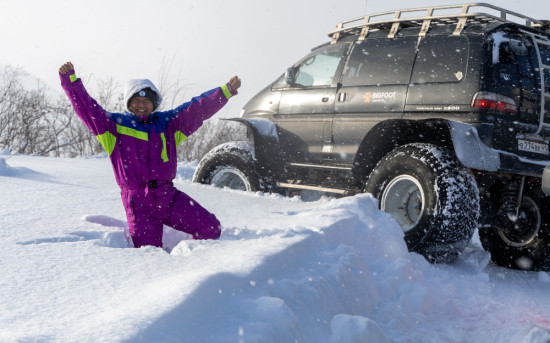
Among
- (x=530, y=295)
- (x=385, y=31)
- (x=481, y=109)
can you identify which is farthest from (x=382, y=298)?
(x=385, y=31)

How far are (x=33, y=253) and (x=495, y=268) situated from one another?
4.24 m

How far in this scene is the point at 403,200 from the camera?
4898mm

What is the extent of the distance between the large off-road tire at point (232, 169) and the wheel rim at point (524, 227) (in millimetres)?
2501

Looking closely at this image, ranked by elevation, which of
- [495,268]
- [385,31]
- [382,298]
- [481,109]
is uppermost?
[385,31]

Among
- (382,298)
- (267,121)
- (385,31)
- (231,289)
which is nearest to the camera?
(231,289)

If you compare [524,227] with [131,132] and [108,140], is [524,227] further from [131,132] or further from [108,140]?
A: [108,140]

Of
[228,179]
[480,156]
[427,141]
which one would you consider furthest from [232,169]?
[480,156]

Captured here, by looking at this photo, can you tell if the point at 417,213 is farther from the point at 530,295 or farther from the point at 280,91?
the point at 280,91

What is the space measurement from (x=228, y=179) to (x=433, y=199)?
8.50 ft

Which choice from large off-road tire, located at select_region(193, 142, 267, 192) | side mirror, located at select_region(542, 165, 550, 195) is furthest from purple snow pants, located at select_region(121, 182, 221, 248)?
large off-road tire, located at select_region(193, 142, 267, 192)

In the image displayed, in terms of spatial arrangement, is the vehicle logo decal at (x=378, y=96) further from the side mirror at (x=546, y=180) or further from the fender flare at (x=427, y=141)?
the side mirror at (x=546, y=180)

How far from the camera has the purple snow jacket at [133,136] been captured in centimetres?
355

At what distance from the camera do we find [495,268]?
5234mm

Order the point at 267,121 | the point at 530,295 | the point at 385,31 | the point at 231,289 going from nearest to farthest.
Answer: the point at 231,289 < the point at 530,295 < the point at 385,31 < the point at 267,121
